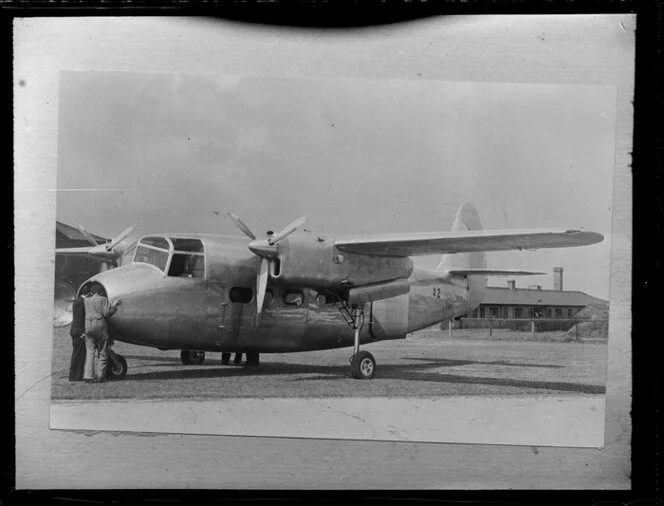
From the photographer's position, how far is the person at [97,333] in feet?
22.7

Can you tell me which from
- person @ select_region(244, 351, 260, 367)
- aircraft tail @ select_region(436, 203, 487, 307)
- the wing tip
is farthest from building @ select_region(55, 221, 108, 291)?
the wing tip

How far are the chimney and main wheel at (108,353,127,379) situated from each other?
4886mm

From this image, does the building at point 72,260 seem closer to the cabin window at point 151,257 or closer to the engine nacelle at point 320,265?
the cabin window at point 151,257

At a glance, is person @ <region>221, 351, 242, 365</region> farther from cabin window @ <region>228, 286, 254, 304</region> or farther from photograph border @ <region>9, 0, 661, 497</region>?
photograph border @ <region>9, 0, 661, 497</region>

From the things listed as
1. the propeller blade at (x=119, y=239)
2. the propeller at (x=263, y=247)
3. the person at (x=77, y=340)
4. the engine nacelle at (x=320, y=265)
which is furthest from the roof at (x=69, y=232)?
the engine nacelle at (x=320, y=265)

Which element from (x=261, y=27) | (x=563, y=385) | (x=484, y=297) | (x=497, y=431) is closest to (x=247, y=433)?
(x=497, y=431)

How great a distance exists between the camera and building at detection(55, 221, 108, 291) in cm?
634

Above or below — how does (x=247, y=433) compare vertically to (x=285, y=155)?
below

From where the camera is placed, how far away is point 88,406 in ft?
20.9

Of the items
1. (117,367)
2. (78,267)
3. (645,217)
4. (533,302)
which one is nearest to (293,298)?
(117,367)

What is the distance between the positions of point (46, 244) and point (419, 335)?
5460mm

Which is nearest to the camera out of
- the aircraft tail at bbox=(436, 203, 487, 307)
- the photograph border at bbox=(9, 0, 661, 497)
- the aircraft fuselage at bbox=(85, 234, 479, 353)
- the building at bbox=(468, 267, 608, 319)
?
the photograph border at bbox=(9, 0, 661, 497)

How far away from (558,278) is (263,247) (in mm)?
3426
